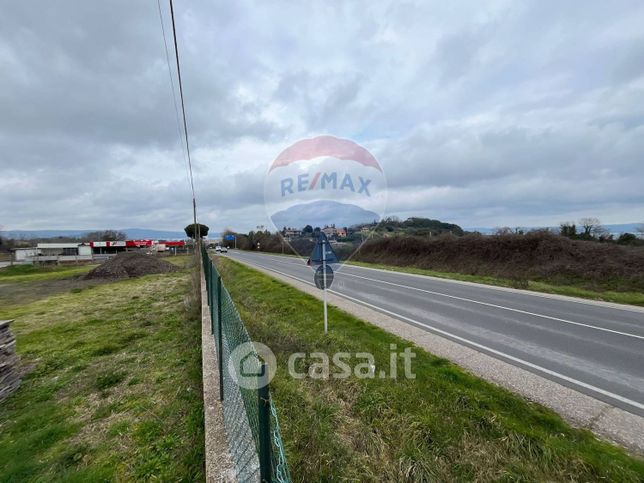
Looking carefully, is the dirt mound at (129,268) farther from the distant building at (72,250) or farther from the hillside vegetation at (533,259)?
the distant building at (72,250)

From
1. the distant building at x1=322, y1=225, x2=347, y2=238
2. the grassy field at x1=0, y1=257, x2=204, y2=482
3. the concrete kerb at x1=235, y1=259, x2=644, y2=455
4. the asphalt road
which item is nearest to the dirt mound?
the grassy field at x1=0, y1=257, x2=204, y2=482

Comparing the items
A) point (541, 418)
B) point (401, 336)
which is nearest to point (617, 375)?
point (541, 418)

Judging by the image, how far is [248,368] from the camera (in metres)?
2.41

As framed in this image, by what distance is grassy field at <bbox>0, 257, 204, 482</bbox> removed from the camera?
315 cm

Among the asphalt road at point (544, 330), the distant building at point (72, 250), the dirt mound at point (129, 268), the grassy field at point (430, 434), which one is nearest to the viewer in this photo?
the grassy field at point (430, 434)

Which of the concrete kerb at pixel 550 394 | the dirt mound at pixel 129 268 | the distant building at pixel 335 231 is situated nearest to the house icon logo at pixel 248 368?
the concrete kerb at pixel 550 394

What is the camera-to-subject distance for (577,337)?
6.35 m

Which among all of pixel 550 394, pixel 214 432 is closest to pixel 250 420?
pixel 214 432

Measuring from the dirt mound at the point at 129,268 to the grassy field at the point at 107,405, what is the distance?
15.4 meters

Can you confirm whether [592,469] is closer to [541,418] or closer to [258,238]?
[541,418]

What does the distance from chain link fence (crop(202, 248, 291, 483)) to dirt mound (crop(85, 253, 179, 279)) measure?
2322 centimetres

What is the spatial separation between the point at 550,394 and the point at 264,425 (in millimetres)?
4395

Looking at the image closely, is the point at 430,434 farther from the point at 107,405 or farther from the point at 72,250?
the point at 72,250

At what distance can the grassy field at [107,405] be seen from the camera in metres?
3.15
